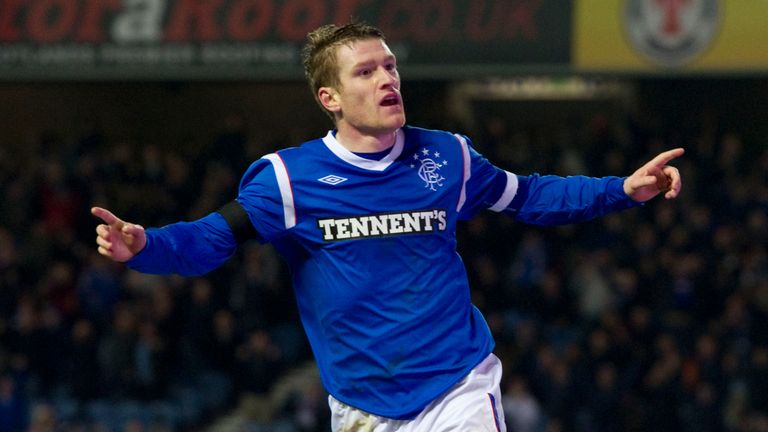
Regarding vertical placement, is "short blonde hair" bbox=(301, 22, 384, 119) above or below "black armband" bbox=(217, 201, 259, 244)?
above

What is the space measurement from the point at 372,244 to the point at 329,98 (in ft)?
1.88

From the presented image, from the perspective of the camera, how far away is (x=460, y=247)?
47.2 ft

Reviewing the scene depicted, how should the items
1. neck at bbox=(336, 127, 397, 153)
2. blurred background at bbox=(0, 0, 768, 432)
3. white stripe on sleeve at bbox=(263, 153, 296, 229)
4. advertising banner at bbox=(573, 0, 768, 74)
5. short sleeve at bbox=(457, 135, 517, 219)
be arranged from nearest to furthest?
white stripe on sleeve at bbox=(263, 153, 296, 229)
neck at bbox=(336, 127, 397, 153)
short sleeve at bbox=(457, 135, 517, 219)
advertising banner at bbox=(573, 0, 768, 74)
blurred background at bbox=(0, 0, 768, 432)

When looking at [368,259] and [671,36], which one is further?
[671,36]

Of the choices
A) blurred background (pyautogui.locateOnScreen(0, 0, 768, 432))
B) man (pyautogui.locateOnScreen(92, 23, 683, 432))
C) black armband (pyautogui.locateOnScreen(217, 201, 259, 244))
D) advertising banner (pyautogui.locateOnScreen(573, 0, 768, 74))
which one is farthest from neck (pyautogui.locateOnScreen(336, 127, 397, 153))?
advertising banner (pyautogui.locateOnScreen(573, 0, 768, 74))

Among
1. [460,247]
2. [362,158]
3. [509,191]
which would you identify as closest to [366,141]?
[362,158]

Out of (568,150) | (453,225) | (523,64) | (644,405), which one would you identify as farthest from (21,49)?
(453,225)

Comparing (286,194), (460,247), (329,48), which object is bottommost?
(460,247)

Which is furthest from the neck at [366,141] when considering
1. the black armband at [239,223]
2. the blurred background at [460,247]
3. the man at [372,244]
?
the blurred background at [460,247]

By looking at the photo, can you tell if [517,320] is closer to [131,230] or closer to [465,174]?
[465,174]

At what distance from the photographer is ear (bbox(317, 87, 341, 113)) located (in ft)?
15.6

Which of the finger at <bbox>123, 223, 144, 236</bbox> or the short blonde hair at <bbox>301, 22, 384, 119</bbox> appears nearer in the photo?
the finger at <bbox>123, 223, 144, 236</bbox>

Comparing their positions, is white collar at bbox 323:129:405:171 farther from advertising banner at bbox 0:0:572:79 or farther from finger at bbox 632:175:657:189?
advertising banner at bbox 0:0:572:79

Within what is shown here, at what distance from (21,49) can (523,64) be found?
4.88 meters
